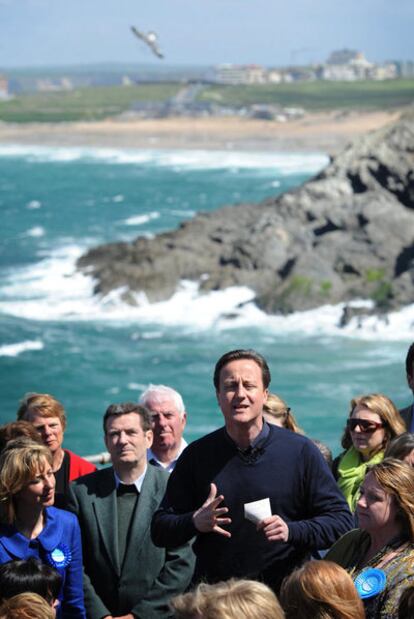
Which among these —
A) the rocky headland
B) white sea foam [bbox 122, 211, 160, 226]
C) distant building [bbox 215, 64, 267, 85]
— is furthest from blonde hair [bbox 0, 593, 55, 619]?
distant building [bbox 215, 64, 267, 85]

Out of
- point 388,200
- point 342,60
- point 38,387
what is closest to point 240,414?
point 38,387

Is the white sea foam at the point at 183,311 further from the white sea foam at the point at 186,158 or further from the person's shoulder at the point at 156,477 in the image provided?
the white sea foam at the point at 186,158

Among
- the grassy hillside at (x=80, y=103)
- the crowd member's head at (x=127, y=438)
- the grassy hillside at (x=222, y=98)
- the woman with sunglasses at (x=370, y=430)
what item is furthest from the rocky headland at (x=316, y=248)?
the grassy hillside at (x=80, y=103)

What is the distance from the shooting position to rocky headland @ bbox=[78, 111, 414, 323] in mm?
30484

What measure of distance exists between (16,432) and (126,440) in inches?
21.6

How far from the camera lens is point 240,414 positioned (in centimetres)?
448

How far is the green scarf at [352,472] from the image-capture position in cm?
539

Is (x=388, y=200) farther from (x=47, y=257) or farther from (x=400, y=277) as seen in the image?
(x=47, y=257)

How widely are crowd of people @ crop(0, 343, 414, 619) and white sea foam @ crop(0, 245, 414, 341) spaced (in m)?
22.9

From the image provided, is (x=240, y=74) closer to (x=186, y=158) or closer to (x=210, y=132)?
(x=210, y=132)

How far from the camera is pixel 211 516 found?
14.1ft

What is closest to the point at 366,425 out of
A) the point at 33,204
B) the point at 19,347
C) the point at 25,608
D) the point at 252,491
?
the point at 252,491

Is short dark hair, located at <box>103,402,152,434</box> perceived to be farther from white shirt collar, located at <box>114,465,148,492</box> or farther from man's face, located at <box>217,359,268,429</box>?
Answer: man's face, located at <box>217,359,268,429</box>

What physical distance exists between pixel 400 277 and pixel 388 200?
4.04 m
